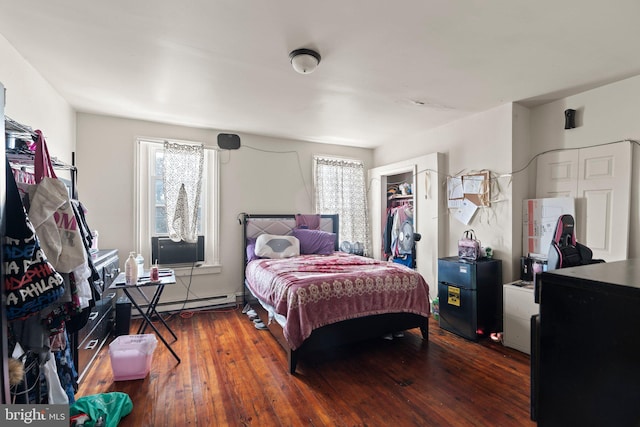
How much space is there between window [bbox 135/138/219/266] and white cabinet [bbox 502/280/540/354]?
11.1ft

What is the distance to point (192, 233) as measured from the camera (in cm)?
368

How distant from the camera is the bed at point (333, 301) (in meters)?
2.29

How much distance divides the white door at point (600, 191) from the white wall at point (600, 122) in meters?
0.06

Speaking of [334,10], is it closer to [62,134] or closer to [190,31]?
[190,31]

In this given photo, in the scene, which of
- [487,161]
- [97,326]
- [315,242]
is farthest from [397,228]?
[97,326]

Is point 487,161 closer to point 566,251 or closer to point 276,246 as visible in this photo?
point 566,251

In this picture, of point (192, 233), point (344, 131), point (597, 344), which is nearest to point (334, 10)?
point (597, 344)

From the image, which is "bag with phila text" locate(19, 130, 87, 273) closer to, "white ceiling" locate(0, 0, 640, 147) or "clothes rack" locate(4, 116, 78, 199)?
"clothes rack" locate(4, 116, 78, 199)

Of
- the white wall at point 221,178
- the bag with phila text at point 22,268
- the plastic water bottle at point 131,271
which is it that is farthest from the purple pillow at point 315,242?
the bag with phila text at point 22,268

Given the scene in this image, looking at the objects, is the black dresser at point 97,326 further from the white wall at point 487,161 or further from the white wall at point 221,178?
the white wall at point 487,161

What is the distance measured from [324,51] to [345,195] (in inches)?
113

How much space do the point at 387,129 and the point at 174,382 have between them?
11.8ft

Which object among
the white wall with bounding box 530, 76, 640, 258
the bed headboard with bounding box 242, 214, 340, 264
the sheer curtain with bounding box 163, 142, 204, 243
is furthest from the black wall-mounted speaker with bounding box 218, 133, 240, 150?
the white wall with bounding box 530, 76, 640, 258
